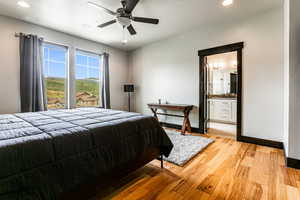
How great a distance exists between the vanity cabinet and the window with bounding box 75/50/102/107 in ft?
13.4

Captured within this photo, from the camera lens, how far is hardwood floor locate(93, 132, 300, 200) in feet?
4.94

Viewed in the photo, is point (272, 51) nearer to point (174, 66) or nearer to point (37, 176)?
point (174, 66)

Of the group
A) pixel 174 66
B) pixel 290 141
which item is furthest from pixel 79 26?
pixel 290 141

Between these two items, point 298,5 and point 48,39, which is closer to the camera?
point 298,5

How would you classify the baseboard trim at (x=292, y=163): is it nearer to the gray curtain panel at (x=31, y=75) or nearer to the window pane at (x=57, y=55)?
the gray curtain panel at (x=31, y=75)

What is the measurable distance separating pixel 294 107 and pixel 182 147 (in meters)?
1.80

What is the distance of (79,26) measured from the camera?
3512mm

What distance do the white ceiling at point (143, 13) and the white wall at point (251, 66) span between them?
24cm

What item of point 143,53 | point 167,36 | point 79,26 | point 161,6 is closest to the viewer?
point 161,6

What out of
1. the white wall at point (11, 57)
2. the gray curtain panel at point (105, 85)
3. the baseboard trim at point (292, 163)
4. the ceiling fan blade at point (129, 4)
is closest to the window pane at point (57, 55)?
the white wall at point (11, 57)

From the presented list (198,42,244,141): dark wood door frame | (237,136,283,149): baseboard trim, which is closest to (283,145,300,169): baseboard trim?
(237,136,283,149): baseboard trim

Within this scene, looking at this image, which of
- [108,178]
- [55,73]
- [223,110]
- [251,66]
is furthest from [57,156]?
[223,110]

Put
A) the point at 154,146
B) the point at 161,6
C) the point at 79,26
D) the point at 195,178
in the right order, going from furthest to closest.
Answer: the point at 79,26 → the point at 161,6 → the point at 154,146 → the point at 195,178

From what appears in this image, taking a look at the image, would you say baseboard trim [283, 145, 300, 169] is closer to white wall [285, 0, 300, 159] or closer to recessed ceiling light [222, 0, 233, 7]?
white wall [285, 0, 300, 159]
